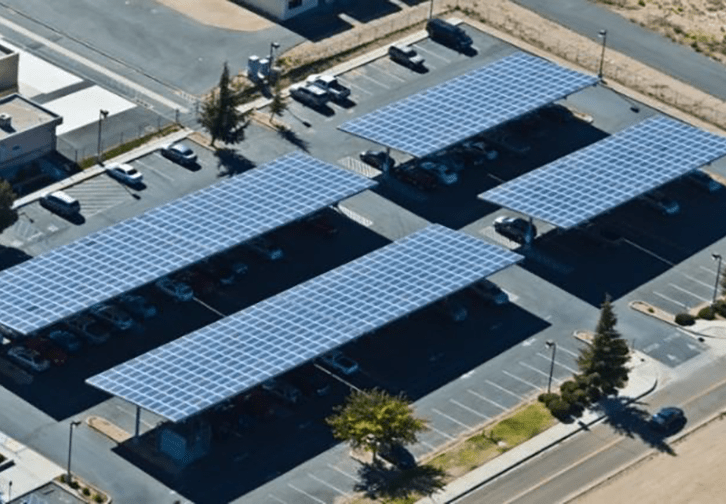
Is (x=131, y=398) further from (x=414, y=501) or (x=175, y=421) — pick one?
(x=414, y=501)

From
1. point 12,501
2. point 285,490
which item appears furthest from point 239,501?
point 12,501

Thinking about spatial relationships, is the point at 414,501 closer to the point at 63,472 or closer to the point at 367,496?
the point at 367,496

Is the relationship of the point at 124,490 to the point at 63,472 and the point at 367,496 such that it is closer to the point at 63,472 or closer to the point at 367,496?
the point at 63,472

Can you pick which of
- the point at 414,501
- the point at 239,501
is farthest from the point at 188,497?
the point at 414,501

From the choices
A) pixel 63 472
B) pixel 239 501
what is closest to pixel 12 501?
pixel 63 472

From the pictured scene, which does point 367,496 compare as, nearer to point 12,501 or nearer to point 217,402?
point 217,402

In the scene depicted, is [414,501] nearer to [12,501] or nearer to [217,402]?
[217,402]
